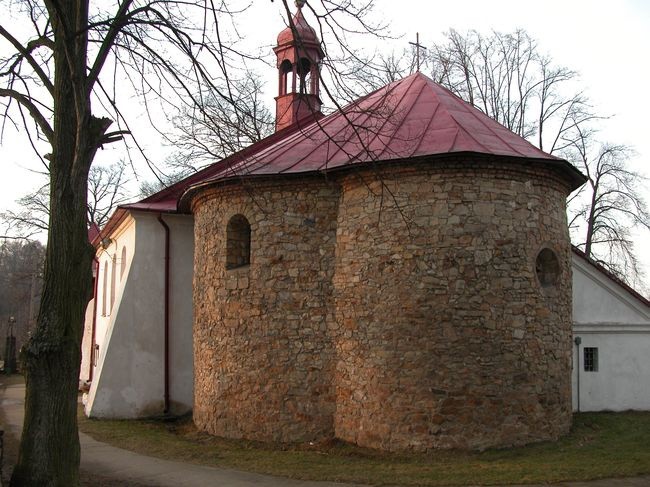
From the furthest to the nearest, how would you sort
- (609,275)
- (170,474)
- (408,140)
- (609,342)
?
1. (609,275)
2. (609,342)
3. (408,140)
4. (170,474)

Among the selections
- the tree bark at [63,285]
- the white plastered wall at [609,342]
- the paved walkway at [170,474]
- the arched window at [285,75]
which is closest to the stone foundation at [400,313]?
the paved walkway at [170,474]

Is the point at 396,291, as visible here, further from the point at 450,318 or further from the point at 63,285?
the point at 63,285

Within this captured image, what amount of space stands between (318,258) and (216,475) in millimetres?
3795

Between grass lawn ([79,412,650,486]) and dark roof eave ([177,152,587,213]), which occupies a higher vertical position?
dark roof eave ([177,152,587,213])

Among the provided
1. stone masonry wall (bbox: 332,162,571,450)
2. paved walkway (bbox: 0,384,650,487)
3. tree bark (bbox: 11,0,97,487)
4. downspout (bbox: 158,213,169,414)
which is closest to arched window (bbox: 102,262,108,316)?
downspout (bbox: 158,213,169,414)

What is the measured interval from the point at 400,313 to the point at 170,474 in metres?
3.90

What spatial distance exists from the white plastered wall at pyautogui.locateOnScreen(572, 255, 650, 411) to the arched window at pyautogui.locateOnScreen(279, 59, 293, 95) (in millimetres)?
8663

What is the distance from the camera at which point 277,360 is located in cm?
1080

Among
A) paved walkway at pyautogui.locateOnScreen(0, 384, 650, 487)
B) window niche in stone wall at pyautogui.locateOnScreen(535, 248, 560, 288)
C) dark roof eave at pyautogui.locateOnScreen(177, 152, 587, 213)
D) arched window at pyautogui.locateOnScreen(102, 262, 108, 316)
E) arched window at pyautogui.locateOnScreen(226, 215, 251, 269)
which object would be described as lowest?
paved walkway at pyautogui.locateOnScreen(0, 384, 650, 487)

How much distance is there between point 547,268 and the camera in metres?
10.8

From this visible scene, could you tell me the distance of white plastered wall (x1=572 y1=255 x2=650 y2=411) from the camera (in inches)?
546

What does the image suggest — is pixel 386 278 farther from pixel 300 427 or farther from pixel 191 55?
pixel 191 55

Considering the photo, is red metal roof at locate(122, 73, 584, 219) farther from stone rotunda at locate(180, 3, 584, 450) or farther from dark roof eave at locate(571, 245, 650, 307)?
dark roof eave at locate(571, 245, 650, 307)

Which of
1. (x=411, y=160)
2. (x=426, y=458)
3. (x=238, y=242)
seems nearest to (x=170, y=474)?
(x=426, y=458)
